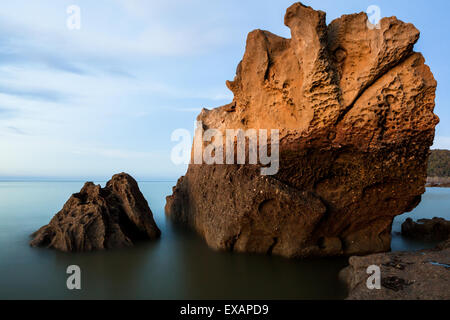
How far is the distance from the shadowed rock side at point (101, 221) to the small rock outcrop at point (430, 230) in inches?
341

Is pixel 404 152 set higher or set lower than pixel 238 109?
lower

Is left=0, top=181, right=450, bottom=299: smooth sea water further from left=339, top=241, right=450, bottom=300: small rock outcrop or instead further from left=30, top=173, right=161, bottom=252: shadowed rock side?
left=339, top=241, right=450, bottom=300: small rock outcrop

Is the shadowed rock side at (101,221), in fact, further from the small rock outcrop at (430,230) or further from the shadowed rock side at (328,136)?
the small rock outcrop at (430,230)

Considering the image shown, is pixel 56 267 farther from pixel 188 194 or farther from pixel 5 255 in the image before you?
pixel 188 194

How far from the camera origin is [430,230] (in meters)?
9.36

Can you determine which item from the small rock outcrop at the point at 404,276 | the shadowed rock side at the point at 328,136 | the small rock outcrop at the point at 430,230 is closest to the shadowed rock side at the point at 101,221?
the shadowed rock side at the point at 328,136

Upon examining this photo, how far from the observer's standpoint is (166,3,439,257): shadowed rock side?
18.4ft

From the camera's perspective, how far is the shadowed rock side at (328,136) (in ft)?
18.4

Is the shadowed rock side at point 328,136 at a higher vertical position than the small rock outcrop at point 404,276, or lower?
higher

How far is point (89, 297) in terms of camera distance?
4898 millimetres

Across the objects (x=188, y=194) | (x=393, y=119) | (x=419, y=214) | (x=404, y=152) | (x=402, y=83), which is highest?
(x=402, y=83)

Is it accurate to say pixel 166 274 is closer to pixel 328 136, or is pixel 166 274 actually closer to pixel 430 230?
pixel 328 136

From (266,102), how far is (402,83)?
289 centimetres
